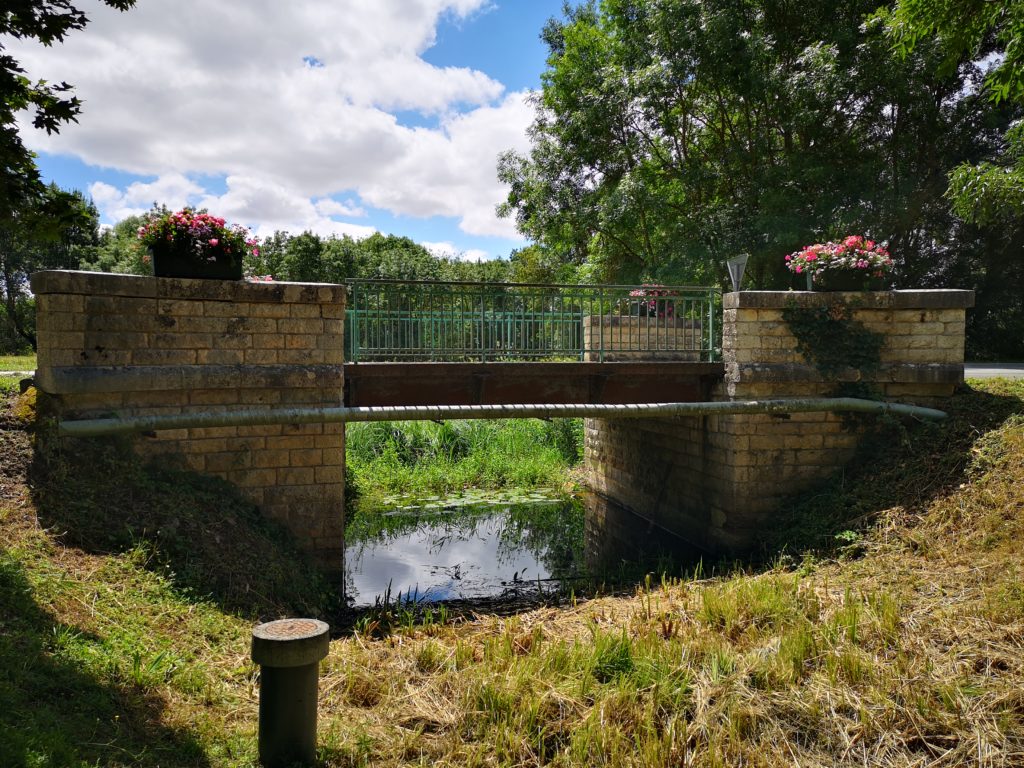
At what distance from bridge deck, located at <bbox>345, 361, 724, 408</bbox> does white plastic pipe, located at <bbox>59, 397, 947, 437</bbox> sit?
100cm

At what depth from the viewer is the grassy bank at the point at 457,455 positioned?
13.2m

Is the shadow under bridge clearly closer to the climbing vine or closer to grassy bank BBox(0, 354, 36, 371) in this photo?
the climbing vine

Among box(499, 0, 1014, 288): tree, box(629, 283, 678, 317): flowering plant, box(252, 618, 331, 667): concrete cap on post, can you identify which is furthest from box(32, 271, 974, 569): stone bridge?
box(499, 0, 1014, 288): tree

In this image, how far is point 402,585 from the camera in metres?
8.31

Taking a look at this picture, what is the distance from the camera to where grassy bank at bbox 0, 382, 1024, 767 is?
12.3 feet

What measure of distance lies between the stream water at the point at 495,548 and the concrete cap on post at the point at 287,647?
4.21 m

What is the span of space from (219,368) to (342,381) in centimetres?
118

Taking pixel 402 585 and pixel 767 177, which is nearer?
pixel 402 585

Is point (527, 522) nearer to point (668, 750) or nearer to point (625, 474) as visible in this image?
point (625, 474)

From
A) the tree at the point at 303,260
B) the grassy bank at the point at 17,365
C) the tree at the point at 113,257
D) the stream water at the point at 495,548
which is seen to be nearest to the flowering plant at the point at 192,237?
the stream water at the point at 495,548

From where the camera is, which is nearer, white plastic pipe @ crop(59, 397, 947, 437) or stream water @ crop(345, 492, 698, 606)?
white plastic pipe @ crop(59, 397, 947, 437)

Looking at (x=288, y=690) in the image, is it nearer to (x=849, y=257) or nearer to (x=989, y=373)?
(x=849, y=257)

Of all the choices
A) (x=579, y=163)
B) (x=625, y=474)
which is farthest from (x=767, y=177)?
(x=625, y=474)

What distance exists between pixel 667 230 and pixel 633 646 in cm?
1301
